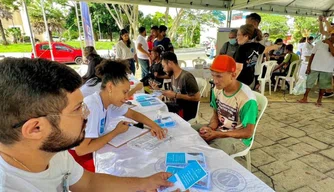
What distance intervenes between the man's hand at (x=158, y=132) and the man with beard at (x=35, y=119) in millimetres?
679

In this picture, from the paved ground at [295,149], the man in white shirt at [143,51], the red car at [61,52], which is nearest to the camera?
the paved ground at [295,149]

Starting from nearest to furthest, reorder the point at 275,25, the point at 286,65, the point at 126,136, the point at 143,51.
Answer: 1. the point at 126,136
2. the point at 143,51
3. the point at 286,65
4. the point at 275,25

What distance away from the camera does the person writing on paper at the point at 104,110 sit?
121 centimetres

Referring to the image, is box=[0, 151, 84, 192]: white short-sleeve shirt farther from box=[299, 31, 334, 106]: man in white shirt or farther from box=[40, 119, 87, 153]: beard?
box=[299, 31, 334, 106]: man in white shirt

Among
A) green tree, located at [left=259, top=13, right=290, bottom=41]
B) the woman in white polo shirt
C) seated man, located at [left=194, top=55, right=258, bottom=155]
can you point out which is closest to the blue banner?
the woman in white polo shirt

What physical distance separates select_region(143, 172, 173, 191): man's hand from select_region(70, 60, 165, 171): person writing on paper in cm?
44

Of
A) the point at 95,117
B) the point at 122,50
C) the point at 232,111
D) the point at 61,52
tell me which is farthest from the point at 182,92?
the point at 61,52

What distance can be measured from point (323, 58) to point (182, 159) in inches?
167

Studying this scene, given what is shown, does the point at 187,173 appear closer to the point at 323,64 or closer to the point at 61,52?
the point at 323,64

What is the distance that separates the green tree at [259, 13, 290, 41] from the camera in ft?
55.6

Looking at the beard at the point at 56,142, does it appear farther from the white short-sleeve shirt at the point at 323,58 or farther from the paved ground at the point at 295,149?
the white short-sleeve shirt at the point at 323,58

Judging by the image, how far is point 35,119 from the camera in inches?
22.1

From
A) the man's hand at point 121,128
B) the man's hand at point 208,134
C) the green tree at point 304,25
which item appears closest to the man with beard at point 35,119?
the man's hand at point 121,128

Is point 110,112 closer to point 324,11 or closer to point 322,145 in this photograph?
point 322,145
